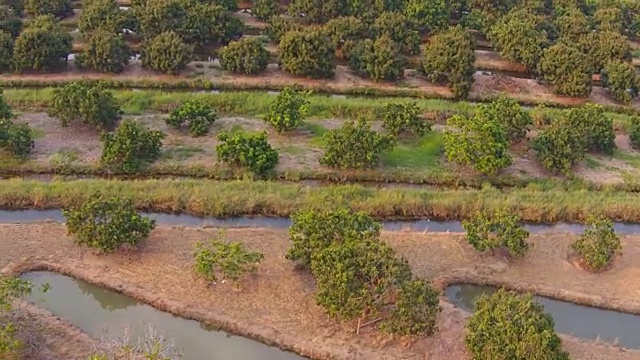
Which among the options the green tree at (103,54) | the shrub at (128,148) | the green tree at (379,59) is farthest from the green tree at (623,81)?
the green tree at (103,54)

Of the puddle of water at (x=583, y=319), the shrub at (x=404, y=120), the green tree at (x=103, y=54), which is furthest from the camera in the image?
the green tree at (x=103, y=54)

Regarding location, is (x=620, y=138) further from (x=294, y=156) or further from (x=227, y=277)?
(x=227, y=277)

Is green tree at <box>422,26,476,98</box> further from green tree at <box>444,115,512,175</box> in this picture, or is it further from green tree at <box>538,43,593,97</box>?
green tree at <box>444,115,512,175</box>

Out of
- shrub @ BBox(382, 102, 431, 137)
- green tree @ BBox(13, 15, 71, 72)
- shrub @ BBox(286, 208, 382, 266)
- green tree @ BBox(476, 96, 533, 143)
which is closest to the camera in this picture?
shrub @ BBox(286, 208, 382, 266)

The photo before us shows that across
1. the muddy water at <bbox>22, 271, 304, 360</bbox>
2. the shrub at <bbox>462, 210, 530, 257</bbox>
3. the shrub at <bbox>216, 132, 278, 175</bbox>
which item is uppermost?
the shrub at <bbox>216, 132, 278, 175</bbox>

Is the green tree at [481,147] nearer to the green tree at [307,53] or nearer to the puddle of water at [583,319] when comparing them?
the puddle of water at [583,319]

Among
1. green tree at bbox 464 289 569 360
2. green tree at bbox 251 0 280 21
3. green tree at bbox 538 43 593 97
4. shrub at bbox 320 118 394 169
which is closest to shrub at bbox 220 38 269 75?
green tree at bbox 251 0 280 21

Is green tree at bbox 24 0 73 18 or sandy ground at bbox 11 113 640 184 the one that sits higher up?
green tree at bbox 24 0 73 18
